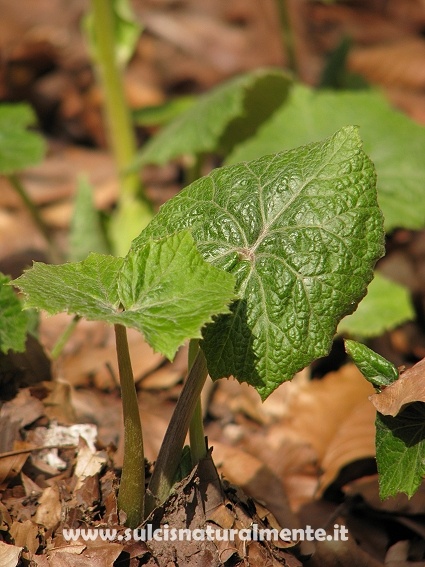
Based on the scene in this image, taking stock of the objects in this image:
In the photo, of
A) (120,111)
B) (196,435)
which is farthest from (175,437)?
(120,111)

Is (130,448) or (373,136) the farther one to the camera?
(373,136)

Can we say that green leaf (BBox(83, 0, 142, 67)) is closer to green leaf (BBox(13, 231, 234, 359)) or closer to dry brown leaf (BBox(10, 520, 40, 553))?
green leaf (BBox(13, 231, 234, 359))

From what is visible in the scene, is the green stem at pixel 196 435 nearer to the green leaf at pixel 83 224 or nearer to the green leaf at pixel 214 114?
the green leaf at pixel 214 114

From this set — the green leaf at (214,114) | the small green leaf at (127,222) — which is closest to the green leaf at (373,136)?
the green leaf at (214,114)

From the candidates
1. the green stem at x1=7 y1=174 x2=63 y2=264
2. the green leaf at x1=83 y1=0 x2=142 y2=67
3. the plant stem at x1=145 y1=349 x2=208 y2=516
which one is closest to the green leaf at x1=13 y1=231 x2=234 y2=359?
the plant stem at x1=145 y1=349 x2=208 y2=516

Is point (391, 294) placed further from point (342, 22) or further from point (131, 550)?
point (342, 22)

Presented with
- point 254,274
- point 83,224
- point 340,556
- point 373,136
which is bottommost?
point 83,224

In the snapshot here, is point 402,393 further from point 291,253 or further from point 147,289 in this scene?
point 147,289
